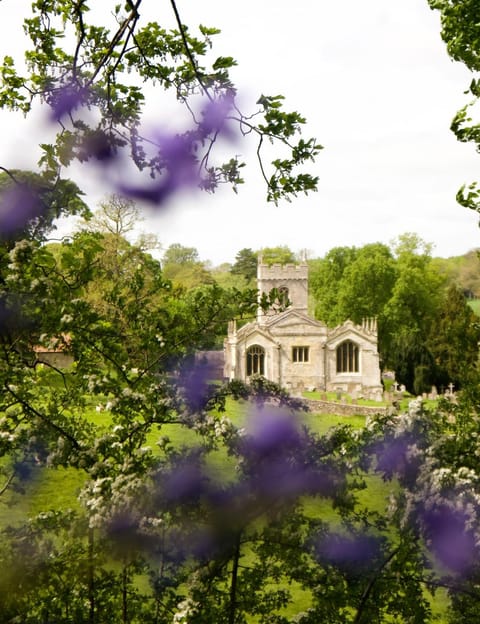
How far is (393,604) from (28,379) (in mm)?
2968

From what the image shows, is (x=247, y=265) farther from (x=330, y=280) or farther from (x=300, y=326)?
(x=300, y=326)

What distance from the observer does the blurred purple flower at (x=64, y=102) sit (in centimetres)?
362

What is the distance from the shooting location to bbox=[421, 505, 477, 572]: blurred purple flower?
11.1 ft

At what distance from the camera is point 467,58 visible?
6758 mm

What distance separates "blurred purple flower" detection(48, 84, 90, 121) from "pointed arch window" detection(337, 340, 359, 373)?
3406 cm

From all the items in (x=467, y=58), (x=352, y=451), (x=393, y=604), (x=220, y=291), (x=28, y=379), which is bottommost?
(x=393, y=604)

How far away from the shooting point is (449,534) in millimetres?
3402

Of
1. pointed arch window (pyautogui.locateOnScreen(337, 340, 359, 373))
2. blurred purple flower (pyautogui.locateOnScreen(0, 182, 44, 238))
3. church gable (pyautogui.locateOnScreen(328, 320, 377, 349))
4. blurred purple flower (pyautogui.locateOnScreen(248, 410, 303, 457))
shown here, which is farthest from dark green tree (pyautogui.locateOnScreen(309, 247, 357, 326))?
blurred purple flower (pyautogui.locateOnScreen(0, 182, 44, 238))

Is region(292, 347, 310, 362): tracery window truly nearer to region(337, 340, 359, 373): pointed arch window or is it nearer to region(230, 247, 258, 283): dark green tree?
region(337, 340, 359, 373): pointed arch window

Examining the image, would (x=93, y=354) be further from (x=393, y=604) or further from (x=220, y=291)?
(x=393, y=604)

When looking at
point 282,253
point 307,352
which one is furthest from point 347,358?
point 282,253

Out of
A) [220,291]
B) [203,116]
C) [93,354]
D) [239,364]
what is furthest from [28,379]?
[239,364]

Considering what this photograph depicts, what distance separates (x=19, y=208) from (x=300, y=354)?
110 ft

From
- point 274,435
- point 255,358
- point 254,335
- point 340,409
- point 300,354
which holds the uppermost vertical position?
point 254,335
